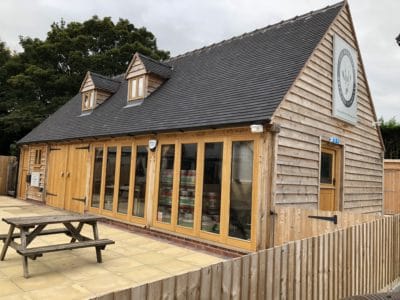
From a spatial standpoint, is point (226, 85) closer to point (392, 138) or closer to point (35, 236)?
point (35, 236)

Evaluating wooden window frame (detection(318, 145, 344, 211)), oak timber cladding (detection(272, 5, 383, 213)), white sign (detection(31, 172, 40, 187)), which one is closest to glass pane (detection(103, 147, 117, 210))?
oak timber cladding (detection(272, 5, 383, 213))

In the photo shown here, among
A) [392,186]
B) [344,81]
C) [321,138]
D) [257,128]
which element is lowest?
[392,186]

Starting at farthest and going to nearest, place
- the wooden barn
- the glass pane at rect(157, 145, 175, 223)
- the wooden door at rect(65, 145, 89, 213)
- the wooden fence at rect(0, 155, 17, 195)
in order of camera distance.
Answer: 1. the wooden fence at rect(0, 155, 17, 195)
2. the wooden door at rect(65, 145, 89, 213)
3. the glass pane at rect(157, 145, 175, 223)
4. the wooden barn

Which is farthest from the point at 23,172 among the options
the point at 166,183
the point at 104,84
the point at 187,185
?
the point at 187,185

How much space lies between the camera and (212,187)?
6.74 meters

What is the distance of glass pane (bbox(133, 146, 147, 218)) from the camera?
8398 millimetres

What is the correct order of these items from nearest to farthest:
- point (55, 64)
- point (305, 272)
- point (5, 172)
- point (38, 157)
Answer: point (305, 272), point (38, 157), point (5, 172), point (55, 64)

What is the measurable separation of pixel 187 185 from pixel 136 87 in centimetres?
499

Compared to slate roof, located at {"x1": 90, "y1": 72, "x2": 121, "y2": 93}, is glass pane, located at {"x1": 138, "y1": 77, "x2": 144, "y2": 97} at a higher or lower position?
lower

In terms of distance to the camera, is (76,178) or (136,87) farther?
(76,178)

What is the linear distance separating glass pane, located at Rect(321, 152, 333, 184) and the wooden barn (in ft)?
0.16

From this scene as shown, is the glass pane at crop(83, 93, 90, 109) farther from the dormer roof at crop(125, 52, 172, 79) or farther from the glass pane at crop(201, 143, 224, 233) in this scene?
the glass pane at crop(201, 143, 224, 233)

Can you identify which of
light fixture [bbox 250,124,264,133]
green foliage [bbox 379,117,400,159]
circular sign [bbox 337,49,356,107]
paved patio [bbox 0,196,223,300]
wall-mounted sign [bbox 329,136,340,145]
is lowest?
paved patio [bbox 0,196,223,300]

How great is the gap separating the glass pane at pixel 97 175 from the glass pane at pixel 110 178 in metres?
0.42
